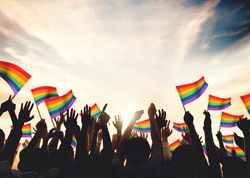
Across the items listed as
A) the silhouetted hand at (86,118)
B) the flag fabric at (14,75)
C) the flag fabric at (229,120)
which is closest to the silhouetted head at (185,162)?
the silhouetted hand at (86,118)

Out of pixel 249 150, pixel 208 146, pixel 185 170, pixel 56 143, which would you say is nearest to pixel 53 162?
pixel 56 143

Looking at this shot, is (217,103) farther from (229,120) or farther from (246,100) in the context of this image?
(229,120)

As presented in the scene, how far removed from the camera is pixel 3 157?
288cm

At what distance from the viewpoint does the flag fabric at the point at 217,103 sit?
938 centimetres

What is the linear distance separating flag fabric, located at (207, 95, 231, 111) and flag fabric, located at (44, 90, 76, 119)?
26.1 ft

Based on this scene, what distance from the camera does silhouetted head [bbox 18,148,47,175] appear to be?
9.84ft

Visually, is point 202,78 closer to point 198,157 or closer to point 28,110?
point 198,157

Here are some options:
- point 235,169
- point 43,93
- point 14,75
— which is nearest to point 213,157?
point 235,169

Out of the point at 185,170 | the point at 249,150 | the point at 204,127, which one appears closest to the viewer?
the point at 185,170

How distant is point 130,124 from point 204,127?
1.88 metres

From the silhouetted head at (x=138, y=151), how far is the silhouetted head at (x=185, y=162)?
701mm

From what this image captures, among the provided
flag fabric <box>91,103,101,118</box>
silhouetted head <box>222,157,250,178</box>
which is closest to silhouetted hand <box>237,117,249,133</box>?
silhouetted head <box>222,157,250,178</box>

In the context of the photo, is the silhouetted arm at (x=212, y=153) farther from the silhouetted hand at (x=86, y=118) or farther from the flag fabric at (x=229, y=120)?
the flag fabric at (x=229, y=120)

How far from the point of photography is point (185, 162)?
9.02 feet
